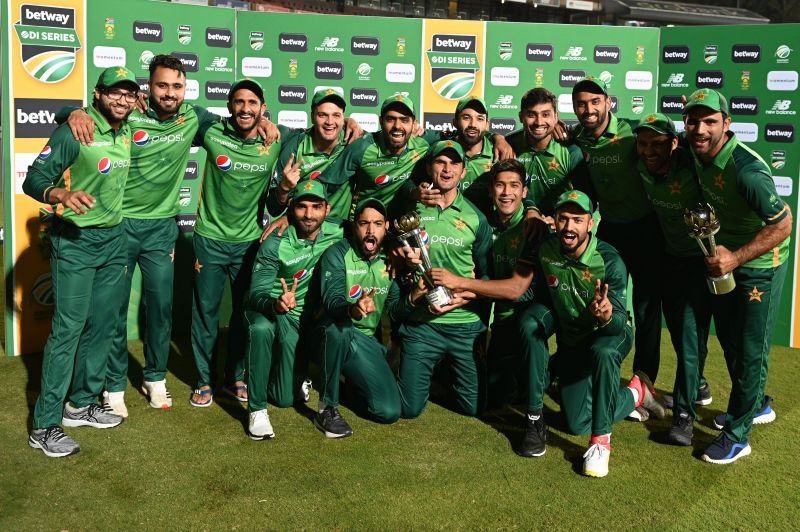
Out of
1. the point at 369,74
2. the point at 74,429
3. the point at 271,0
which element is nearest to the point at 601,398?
the point at 74,429

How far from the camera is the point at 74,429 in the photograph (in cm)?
517

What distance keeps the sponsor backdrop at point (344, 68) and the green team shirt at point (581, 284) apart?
9.94 feet

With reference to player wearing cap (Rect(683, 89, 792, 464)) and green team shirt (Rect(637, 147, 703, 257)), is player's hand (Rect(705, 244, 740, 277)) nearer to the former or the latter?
player wearing cap (Rect(683, 89, 792, 464))

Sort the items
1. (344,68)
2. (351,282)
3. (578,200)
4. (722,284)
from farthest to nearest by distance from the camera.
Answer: (344,68) → (351,282) → (578,200) → (722,284)

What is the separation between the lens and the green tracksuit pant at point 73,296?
4.82 m

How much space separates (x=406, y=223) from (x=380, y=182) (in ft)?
2.27

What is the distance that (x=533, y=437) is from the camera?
4941 mm

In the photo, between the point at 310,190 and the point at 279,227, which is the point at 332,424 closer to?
the point at 279,227

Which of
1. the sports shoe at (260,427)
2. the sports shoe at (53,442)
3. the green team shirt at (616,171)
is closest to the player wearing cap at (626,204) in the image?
the green team shirt at (616,171)

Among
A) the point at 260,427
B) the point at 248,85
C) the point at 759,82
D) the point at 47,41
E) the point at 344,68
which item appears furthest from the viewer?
the point at 344,68

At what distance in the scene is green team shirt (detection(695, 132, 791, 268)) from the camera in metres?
4.54

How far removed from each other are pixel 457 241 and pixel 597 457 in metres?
1.62

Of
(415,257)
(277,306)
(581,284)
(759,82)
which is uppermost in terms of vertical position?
(759,82)

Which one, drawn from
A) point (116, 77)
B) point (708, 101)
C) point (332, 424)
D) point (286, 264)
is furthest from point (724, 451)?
point (116, 77)
